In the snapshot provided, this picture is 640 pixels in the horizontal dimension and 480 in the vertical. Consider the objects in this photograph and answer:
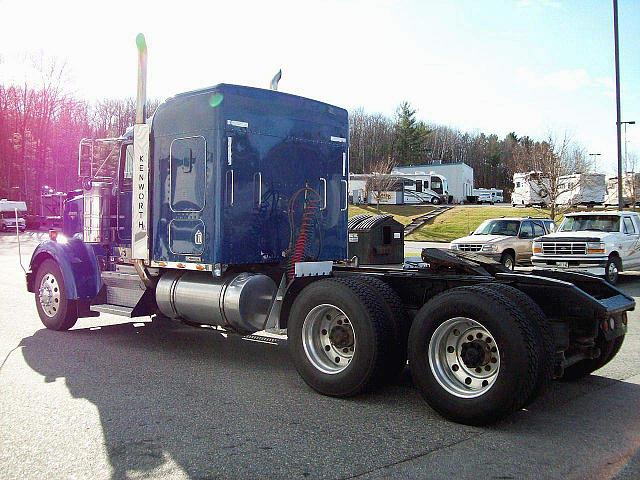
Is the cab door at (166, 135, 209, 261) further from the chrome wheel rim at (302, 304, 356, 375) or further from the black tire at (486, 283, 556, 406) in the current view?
the black tire at (486, 283, 556, 406)

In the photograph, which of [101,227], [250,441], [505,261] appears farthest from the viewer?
[505,261]

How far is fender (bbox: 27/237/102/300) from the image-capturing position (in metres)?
9.09

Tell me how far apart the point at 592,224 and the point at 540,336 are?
1450 cm

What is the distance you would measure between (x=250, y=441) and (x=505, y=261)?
17.0 meters

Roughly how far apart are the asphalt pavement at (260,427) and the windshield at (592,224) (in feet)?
36.5

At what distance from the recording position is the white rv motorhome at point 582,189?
36875 mm

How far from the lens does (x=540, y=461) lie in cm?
453

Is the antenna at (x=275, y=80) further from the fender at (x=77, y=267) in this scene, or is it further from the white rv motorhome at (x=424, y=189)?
the white rv motorhome at (x=424, y=189)

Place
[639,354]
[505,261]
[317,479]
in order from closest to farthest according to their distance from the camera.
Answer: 1. [317,479]
2. [639,354]
3. [505,261]

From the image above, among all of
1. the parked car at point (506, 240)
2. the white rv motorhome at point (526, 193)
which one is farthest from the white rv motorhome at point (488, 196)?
the parked car at point (506, 240)

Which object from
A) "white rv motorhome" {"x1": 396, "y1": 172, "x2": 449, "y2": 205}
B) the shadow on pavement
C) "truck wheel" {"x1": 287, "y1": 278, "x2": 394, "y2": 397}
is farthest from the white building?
"truck wheel" {"x1": 287, "y1": 278, "x2": 394, "y2": 397}

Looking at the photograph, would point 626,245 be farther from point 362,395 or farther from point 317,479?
point 317,479

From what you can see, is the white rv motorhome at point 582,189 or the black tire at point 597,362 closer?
the black tire at point 597,362

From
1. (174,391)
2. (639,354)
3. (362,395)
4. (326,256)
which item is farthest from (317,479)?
(639,354)
